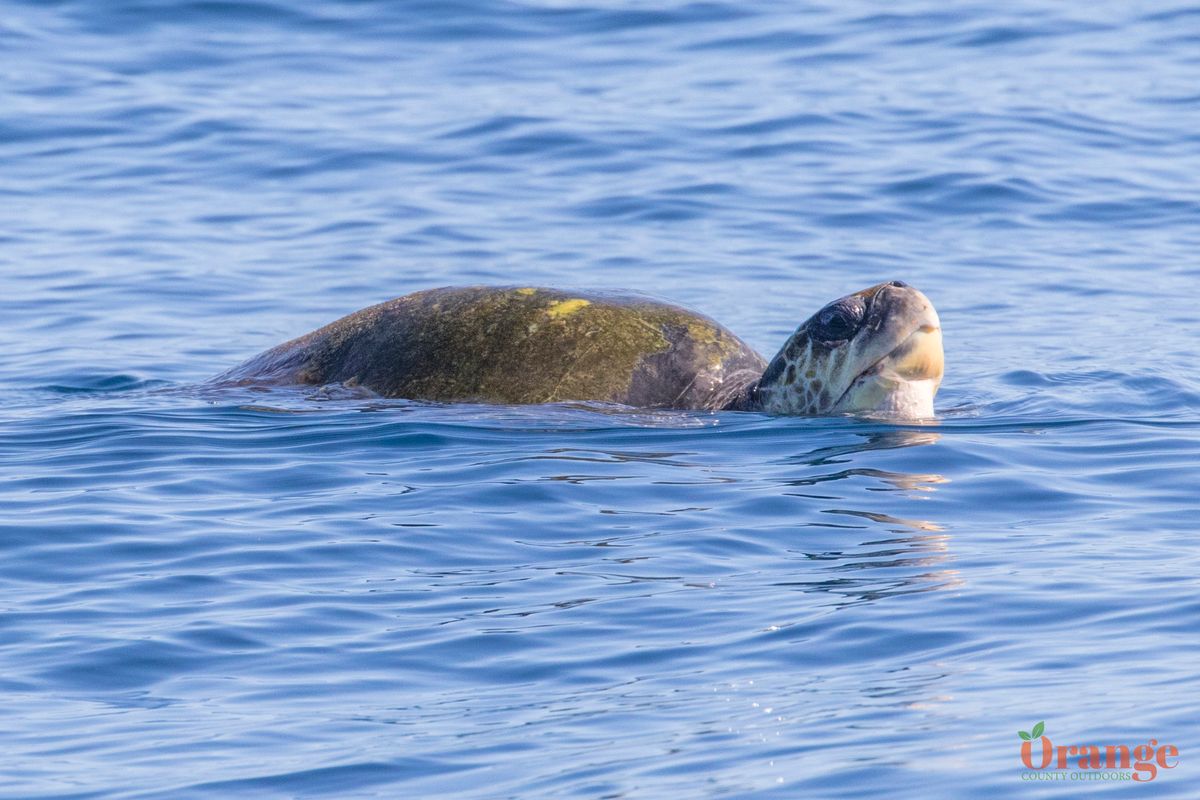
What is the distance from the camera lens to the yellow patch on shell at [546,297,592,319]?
9164 mm

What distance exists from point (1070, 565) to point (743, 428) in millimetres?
2558

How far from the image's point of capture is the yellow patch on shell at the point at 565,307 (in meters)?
9.16

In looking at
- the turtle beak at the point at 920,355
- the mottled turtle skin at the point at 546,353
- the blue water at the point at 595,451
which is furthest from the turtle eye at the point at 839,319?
the mottled turtle skin at the point at 546,353

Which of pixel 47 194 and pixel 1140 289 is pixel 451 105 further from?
pixel 1140 289

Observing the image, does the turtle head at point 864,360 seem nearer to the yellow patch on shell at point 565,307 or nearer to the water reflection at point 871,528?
the water reflection at point 871,528

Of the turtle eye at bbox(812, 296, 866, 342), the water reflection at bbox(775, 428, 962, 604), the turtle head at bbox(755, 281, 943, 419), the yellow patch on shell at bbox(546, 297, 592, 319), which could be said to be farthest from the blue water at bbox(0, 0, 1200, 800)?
the yellow patch on shell at bbox(546, 297, 592, 319)

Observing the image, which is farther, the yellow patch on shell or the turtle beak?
the yellow patch on shell

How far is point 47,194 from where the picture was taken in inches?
618

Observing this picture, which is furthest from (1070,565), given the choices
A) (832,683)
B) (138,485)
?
(138,485)

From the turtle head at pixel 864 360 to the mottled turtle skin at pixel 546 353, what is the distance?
1.19 feet

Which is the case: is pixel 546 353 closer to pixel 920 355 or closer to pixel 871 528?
pixel 920 355
